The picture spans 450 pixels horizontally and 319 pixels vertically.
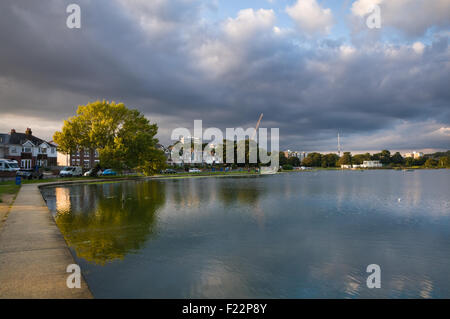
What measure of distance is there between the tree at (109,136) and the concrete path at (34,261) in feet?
127

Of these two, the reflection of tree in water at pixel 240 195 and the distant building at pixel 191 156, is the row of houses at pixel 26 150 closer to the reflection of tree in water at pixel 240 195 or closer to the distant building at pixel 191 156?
the reflection of tree in water at pixel 240 195

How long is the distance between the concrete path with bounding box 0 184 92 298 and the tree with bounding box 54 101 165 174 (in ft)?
127

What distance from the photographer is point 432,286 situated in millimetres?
7754

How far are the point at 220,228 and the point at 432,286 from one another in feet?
28.0

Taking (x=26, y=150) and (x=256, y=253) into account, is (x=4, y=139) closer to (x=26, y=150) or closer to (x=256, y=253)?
(x=26, y=150)

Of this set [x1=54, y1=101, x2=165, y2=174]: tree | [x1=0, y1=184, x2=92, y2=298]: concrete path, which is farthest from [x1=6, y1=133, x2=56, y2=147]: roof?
[x1=0, y1=184, x2=92, y2=298]: concrete path

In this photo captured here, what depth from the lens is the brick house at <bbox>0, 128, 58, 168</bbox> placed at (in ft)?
245

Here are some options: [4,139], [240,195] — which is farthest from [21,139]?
[240,195]

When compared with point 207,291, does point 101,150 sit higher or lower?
higher

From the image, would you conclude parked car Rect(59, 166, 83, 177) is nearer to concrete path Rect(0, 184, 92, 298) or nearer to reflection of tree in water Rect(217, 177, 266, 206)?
reflection of tree in water Rect(217, 177, 266, 206)

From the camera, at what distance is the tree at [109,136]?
49844mm
